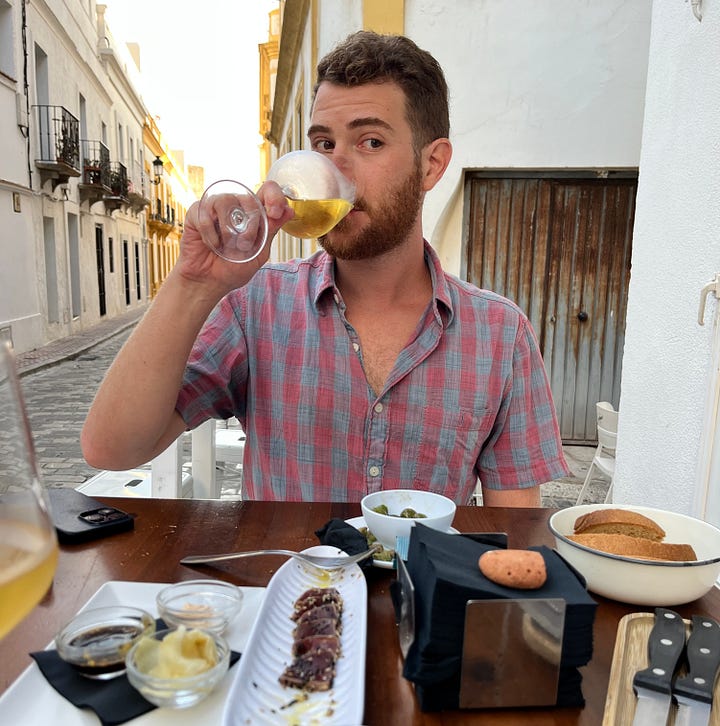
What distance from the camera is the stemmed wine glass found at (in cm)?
132

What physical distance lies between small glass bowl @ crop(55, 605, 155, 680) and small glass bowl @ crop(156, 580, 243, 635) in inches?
1.4

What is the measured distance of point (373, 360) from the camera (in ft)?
6.00

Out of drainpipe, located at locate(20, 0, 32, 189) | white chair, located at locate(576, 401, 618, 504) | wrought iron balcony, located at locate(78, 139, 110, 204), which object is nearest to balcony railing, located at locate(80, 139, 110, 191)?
wrought iron balcony, located at locate(78, 139, 110, 204)

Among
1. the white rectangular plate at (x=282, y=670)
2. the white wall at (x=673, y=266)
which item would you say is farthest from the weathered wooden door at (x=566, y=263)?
the white rectangular plate at (x=282, y=670)

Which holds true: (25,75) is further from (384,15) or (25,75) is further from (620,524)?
(620,524)

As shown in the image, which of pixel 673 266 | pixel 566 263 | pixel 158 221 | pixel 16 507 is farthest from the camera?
pixel 158 221

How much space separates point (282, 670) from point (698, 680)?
49 centimetres

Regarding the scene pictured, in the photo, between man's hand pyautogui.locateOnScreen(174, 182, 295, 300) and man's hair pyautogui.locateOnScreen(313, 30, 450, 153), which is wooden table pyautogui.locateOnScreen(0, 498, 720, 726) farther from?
man's hair pyautogui.locateOnScreen(313, 30, 450, 153)

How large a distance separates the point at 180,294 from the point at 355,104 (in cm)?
75

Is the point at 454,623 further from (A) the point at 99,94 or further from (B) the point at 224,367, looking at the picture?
(A) the point at 99,94

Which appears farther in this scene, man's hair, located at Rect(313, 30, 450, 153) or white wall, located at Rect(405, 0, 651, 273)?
white wall, located at Rect(405, 0, 651, 273)

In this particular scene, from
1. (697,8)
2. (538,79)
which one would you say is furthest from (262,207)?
(538,79)

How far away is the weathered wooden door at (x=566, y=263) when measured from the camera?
5.00 metres

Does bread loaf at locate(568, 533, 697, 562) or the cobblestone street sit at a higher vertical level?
bread loaf at locate(568, 533, 697, 562)
